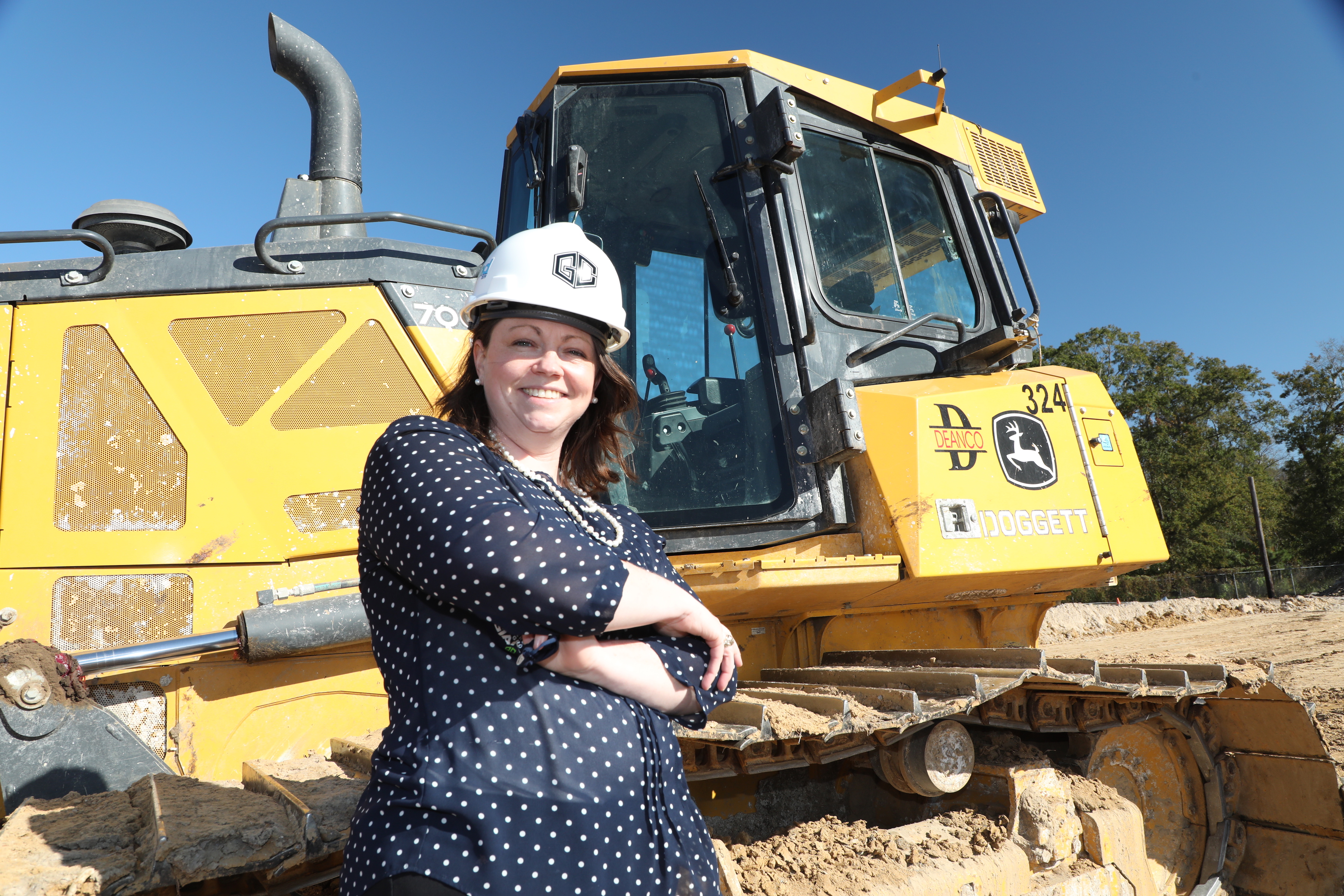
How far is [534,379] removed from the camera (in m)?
1.45

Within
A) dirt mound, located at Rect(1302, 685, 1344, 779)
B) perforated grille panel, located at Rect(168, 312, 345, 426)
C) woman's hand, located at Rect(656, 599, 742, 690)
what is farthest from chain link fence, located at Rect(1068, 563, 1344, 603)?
woman's hand, located at Rect(656, 599, 742, 690)

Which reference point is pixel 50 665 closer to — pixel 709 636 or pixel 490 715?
pixel 490 715

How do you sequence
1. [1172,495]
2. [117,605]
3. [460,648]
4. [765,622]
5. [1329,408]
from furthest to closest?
[1329,408] → [1172,495] → [765,622] → [117,605] → [460,648]

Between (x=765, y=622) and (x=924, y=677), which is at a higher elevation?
(x=765, y=622)

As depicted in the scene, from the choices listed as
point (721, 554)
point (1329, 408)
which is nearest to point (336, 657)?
point (721, 554)

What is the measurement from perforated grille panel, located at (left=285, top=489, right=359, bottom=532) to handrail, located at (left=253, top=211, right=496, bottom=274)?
76 cm

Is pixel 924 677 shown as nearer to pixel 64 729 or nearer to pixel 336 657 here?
pixel 336 657

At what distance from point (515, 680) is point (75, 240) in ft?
7.62

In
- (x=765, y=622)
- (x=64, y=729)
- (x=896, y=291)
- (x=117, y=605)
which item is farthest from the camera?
(x=896, y=291)

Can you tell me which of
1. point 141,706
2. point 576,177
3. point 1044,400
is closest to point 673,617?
point 141,706

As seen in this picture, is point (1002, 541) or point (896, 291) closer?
point (1002, 541)

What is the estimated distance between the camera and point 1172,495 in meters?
34.3

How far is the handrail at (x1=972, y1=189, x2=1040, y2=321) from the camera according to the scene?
396 cm

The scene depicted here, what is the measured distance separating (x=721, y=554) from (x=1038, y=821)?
4.28 feet
